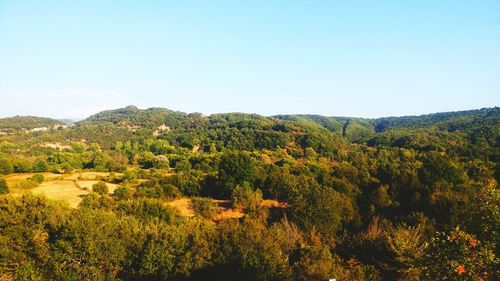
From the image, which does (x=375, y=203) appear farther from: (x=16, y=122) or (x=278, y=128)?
(x=16, y=122)

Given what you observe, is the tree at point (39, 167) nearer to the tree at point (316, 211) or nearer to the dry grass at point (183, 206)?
the dry grass at point (183, 206)

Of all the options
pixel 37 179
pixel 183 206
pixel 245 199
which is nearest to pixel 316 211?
pixel 245 199

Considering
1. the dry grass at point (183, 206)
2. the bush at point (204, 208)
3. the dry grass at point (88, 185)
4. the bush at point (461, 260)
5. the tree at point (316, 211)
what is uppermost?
the bush at point (461, 260)

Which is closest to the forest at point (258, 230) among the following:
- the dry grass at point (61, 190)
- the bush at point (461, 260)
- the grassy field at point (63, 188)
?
the bush at point (461, 260)

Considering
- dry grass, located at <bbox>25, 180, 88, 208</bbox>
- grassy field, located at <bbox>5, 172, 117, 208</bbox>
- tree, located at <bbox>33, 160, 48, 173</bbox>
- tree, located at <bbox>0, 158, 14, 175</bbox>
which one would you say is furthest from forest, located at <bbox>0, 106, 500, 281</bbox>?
tree, located at <bbox>33, 160, 48, 173</bbox>

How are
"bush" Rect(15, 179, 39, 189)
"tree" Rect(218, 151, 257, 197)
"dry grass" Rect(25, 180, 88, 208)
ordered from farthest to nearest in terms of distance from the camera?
"bush" Rect(15, 179, 39, 189) < "tree" Rect(218, 151, 257, 197) < "dry grass" Rect(25, 180, 88, 208)

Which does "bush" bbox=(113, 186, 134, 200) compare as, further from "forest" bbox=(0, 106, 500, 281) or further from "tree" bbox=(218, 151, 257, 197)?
"tree" bbox=(218, 151, 257, 197)

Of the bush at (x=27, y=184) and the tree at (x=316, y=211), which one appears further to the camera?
the bush at (x=27, y=184)

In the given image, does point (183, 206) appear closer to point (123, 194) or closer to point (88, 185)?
point (123, 194)

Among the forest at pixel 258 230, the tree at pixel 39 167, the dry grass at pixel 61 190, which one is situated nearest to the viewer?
the forest at pixel 258 230
